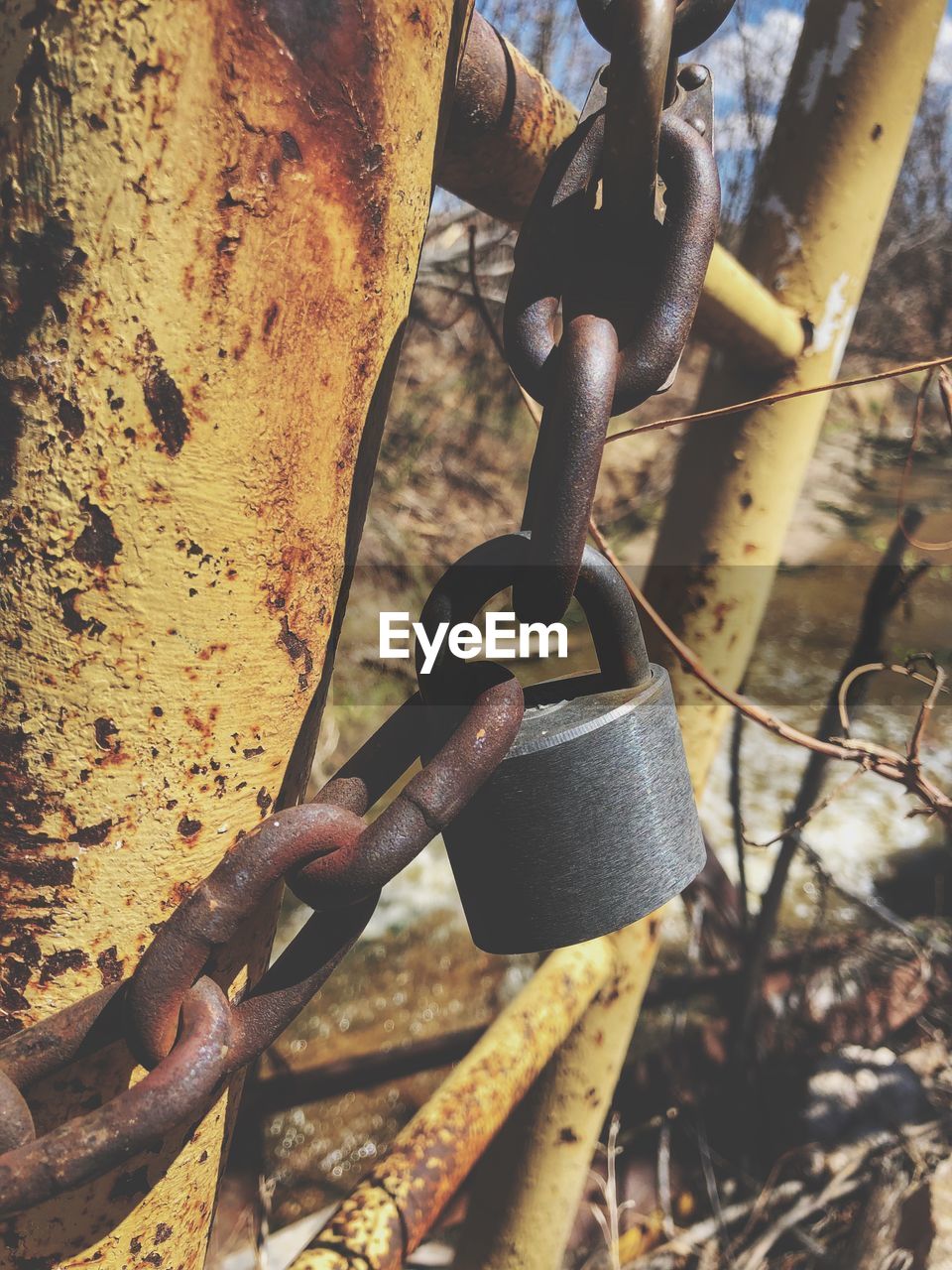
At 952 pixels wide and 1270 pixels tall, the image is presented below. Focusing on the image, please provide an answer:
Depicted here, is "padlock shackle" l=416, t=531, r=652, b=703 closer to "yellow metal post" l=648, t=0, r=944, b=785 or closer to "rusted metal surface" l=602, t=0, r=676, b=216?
"rusted metal surface" l=602, t=0, r=676, b=216

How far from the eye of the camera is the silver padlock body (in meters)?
0.63

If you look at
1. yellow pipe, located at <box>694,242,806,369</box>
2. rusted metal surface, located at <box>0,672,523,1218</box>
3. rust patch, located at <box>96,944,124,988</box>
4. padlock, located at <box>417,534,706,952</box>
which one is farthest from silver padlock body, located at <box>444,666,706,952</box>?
yellow pipe, located at <box>694,242,806,369</box>

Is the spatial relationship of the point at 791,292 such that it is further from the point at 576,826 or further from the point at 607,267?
the point at 576,826

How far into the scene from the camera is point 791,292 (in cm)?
134

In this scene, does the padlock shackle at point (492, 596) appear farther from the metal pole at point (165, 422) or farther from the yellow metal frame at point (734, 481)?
the yellow metal frame at point (734, 481)

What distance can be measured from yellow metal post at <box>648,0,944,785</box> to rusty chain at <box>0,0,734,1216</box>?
2.66 ft

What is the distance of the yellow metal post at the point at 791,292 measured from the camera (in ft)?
3.98

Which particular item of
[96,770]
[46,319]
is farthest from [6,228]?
[96,770]

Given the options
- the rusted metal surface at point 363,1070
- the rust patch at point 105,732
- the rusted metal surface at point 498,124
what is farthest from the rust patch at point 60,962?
the rusted metal surface at point 363,1070

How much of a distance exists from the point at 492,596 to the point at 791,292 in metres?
1.04

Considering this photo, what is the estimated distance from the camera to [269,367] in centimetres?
47

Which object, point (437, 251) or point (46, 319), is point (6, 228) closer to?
point (46, 319)

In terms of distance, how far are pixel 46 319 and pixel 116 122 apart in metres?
0.10

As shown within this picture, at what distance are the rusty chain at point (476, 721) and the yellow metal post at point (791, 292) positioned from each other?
0.81 metres
